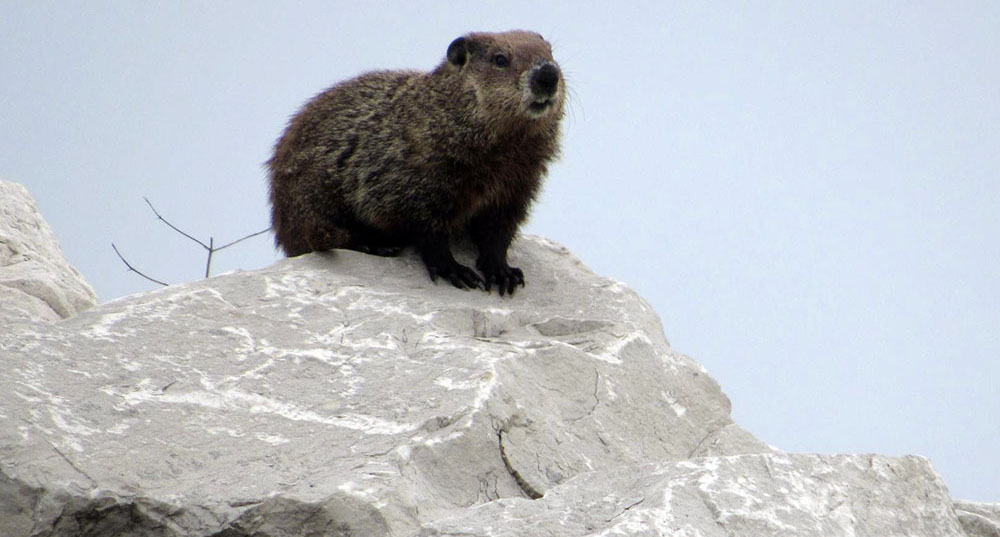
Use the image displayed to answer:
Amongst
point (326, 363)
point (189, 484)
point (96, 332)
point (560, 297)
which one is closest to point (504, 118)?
point (560, 297)

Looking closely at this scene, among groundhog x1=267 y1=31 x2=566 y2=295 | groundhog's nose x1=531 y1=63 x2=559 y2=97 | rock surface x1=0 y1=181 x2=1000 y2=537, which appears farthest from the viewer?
groundhog x1=267 y1=31 x2=566 y2=295

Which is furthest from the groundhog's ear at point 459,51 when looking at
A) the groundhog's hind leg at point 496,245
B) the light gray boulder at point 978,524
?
the light gray boulder at point 978,524

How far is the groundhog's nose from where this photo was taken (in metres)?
7.16

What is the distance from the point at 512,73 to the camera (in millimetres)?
7289

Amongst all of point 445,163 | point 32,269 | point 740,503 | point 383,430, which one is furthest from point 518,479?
point 32,269

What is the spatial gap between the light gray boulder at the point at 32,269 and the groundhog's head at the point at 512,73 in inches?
111

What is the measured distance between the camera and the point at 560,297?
7297 mm

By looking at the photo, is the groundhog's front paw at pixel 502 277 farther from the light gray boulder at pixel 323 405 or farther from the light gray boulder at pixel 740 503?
the light gray boulder at pixel 740 503

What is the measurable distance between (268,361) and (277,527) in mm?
1357

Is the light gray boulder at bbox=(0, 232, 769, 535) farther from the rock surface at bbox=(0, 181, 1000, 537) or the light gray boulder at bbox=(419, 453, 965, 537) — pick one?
the light gray boulder at bbox=(419, 453, 965, 537)

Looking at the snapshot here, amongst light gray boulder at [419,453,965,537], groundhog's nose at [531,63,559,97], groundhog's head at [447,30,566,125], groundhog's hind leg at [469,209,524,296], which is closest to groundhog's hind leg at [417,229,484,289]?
groundhog's hind leg at [469,209,524,296]

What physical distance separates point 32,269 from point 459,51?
3.05m

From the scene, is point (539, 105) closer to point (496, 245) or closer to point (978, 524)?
point (496, 245)

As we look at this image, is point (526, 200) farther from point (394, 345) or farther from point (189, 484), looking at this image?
point (189, 484)
